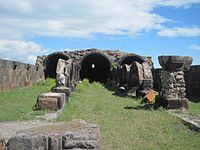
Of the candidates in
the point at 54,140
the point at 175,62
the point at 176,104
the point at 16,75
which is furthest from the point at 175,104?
the point at 16,75

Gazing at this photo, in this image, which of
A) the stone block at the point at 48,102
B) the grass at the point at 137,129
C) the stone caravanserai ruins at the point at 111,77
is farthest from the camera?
the stone caravanserai ruins at the point at 111,77

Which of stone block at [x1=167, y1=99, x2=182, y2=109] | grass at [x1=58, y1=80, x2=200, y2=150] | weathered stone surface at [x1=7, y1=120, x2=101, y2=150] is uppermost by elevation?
weathered stone surface at [x1=7, y1=120, x2=101, y2=150]

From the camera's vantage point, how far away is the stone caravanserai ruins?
32.0ft

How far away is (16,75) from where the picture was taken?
57.9 ft

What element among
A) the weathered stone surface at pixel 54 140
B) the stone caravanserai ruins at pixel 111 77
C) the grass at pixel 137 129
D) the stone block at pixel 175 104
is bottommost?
the grass at pixel 137 129

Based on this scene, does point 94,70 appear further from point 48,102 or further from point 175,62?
point 48,102

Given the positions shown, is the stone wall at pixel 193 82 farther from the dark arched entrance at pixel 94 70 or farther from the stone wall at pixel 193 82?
the dark arched entrance at pixel 94 70

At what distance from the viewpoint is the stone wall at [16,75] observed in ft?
50.8

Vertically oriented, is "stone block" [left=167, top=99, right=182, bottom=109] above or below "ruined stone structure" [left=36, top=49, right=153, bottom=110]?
below

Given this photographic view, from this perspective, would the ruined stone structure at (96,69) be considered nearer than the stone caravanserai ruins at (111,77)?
No

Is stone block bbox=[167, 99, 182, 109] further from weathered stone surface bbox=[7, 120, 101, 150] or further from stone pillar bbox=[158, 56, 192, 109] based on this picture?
weathered stone surface bbox=[7, 120, 101, 150]

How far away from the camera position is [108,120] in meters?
8.61

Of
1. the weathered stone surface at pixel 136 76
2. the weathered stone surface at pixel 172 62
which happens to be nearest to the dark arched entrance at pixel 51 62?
the weathered stone surface at pixel 136 76

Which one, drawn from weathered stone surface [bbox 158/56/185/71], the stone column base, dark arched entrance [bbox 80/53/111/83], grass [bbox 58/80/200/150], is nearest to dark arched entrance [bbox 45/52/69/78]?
dark arched entrance [bbox 80/53/111/83]
